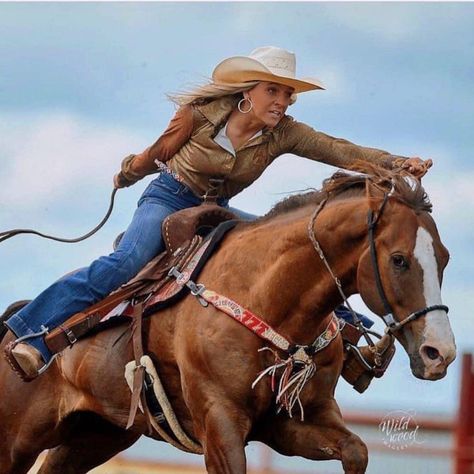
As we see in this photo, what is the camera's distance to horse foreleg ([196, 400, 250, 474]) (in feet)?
21.7

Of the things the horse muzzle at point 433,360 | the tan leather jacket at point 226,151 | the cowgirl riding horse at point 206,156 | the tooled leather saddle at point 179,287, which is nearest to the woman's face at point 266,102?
the cowgirl riding horse at point 206,156

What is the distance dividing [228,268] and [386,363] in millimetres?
1088

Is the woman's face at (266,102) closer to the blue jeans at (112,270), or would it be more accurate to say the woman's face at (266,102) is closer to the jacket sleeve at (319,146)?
the jacket sleeve at (319,146)

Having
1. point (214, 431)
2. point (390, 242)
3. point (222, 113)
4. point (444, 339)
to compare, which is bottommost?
point (214, 431)

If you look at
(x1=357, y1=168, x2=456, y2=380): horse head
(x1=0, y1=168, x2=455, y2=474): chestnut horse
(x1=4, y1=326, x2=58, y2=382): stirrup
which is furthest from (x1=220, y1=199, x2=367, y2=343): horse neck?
(x1=4, y1=326, x2=58, y2=382): stirrup

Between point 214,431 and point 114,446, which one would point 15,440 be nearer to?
point 114,446

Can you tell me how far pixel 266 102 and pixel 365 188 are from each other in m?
1.05

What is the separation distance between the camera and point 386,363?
→ 7.44m

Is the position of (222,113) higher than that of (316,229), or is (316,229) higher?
(222,113)

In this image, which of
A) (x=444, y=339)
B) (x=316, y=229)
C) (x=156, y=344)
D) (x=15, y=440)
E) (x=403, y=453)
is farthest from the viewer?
(x=403, y=453)

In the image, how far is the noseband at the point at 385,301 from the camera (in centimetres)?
614

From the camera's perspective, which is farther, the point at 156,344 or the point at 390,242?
the point at 156,344

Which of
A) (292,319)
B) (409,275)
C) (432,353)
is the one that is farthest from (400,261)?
(292,319)

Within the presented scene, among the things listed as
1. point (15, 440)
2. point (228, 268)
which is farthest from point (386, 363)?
point (15, 440)
